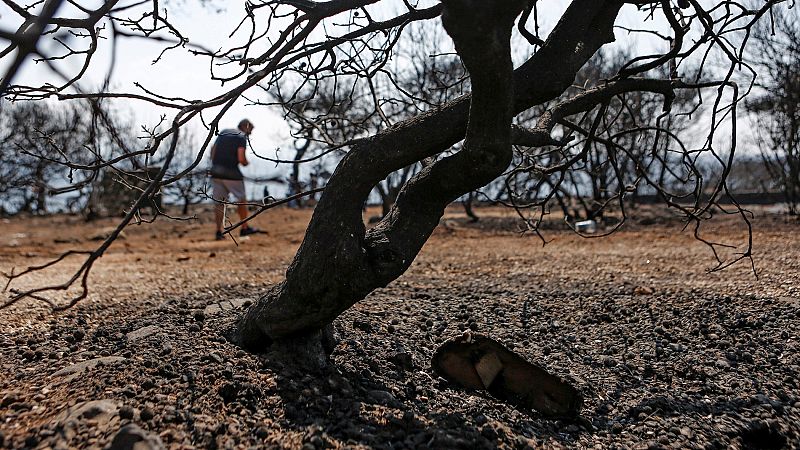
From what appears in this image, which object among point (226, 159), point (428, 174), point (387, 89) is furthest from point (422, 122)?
point (387, 89)

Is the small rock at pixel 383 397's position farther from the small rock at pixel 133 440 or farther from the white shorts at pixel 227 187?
the white shorts at pixel 227 187

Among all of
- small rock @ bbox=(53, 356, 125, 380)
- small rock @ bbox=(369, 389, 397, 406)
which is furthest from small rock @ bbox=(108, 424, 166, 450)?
small rock @ bbox=(369, 389, 397, 406)

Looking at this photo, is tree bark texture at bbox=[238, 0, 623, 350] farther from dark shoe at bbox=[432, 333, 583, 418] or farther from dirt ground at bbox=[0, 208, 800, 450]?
dark shoe at bbox=[432, 333, 583, 418]

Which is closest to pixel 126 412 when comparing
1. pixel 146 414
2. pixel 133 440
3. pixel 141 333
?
pixel 146 414

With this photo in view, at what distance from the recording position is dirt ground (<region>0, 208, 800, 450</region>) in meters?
→ 1.95

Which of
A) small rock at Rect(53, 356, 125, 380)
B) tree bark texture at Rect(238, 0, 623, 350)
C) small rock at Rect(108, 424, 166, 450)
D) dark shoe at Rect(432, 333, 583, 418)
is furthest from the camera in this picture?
dark shoe at Rect(432, 333, 583, 418)

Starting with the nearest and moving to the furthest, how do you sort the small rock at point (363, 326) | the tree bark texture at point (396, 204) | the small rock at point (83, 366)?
1. the small rock at point (83, 366)
2. the tree bark texture at point (396, 204)
3. the small rock at point (363, 326)

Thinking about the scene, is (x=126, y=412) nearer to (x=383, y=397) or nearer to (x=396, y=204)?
(x=383, y=397)

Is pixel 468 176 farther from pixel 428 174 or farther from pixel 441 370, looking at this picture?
pixel 441 370

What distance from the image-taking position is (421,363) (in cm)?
276

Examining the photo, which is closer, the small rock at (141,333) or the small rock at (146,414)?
the small rock at (146,414)

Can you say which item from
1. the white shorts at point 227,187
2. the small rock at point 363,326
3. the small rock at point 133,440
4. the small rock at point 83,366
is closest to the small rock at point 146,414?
the small rock at point 133,440

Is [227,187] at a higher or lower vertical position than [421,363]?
higher

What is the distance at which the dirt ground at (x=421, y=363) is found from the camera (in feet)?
6.39
